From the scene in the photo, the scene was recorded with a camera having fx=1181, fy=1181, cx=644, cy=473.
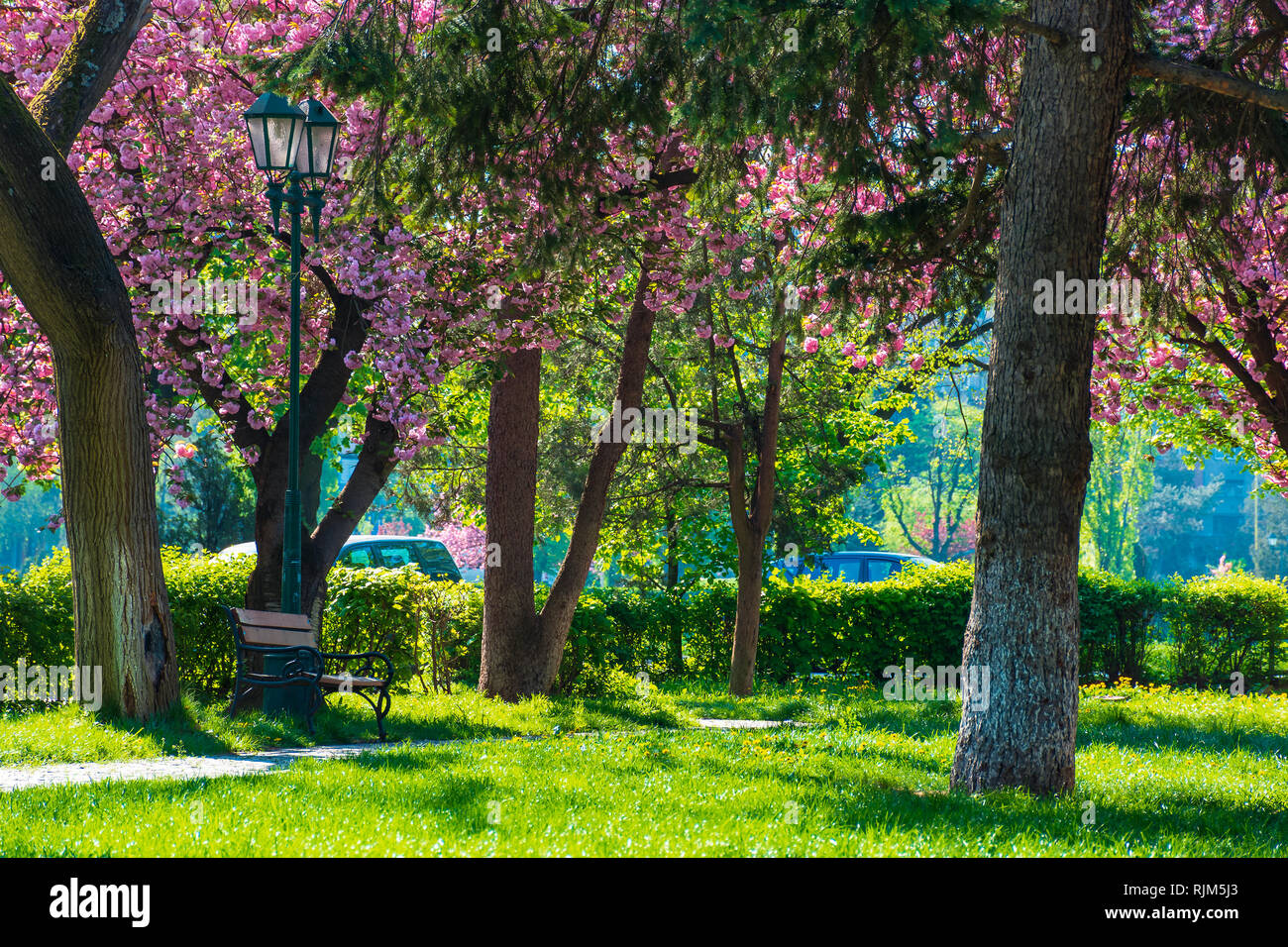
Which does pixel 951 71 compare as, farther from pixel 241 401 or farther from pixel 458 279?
pixel 241 401

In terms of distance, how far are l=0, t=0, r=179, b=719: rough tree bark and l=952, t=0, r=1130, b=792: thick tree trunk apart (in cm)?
606

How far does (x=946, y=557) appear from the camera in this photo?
61562mm

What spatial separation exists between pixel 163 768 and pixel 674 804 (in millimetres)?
3480

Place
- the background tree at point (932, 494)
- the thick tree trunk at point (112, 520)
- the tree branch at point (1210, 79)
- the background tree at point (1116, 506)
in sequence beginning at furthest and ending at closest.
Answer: the background tree at point (932, 494)
the background tree at point (1116, 506)
the thick tree trunk at point (112, 520)
the tree branch at point (1210, 79)

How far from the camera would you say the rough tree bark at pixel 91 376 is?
832 centimetres

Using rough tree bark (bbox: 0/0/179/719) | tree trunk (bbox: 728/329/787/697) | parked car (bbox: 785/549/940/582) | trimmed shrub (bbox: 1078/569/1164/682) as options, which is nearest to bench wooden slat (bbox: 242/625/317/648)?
rough tree bark (bbox: 0/0/179/719)

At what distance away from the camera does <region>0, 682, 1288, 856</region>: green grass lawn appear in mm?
4777

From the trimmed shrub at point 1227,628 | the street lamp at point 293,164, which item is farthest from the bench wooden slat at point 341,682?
the trimmed shrub at point 1227,628

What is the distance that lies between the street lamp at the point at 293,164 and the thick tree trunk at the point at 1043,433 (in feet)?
19.6

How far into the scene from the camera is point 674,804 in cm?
580

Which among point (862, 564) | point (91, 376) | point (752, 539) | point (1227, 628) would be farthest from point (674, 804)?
point (862, 564)

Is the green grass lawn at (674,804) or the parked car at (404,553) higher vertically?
the parked car at (404,553)

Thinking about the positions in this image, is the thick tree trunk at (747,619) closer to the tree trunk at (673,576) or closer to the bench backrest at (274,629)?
the tree trunk at (673,576)

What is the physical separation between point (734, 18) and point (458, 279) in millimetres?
5017
